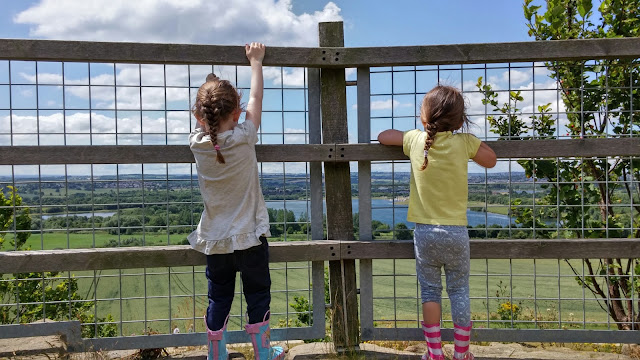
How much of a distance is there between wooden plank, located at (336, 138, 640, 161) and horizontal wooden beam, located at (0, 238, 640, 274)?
22.6 inches

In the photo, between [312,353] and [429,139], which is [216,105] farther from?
[312,353]

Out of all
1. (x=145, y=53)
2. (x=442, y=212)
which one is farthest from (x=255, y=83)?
(x=442, y=212)

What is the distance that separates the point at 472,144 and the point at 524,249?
872 mm

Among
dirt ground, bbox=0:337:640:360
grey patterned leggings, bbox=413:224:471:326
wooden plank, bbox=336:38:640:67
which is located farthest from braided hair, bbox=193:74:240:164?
dirt ground, bbox=0:337:640:360

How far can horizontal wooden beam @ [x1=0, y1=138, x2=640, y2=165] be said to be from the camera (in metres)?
3.42

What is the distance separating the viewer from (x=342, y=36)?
3.63 m

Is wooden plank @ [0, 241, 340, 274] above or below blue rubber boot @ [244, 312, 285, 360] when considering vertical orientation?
above

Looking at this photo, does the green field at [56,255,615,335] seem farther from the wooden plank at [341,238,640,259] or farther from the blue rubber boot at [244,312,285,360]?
the blue rubber boot at [244,312,285,360]

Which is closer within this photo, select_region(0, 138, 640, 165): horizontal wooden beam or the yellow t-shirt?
the yellow t-shirt

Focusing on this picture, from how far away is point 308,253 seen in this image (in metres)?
3.56

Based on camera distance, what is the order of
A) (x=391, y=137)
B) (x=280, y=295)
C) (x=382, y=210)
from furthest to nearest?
(x=280, y=295)
(x=382, y=210)
(x=391, y=137)

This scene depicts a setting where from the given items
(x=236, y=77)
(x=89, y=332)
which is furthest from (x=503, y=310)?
(x=89, y=332)

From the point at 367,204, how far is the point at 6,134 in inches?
95.6

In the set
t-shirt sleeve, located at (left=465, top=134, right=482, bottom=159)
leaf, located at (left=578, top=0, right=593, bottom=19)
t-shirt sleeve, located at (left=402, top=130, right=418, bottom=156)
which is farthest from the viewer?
leaf, located at (left=578, top=0, right=593, bottom=19)
